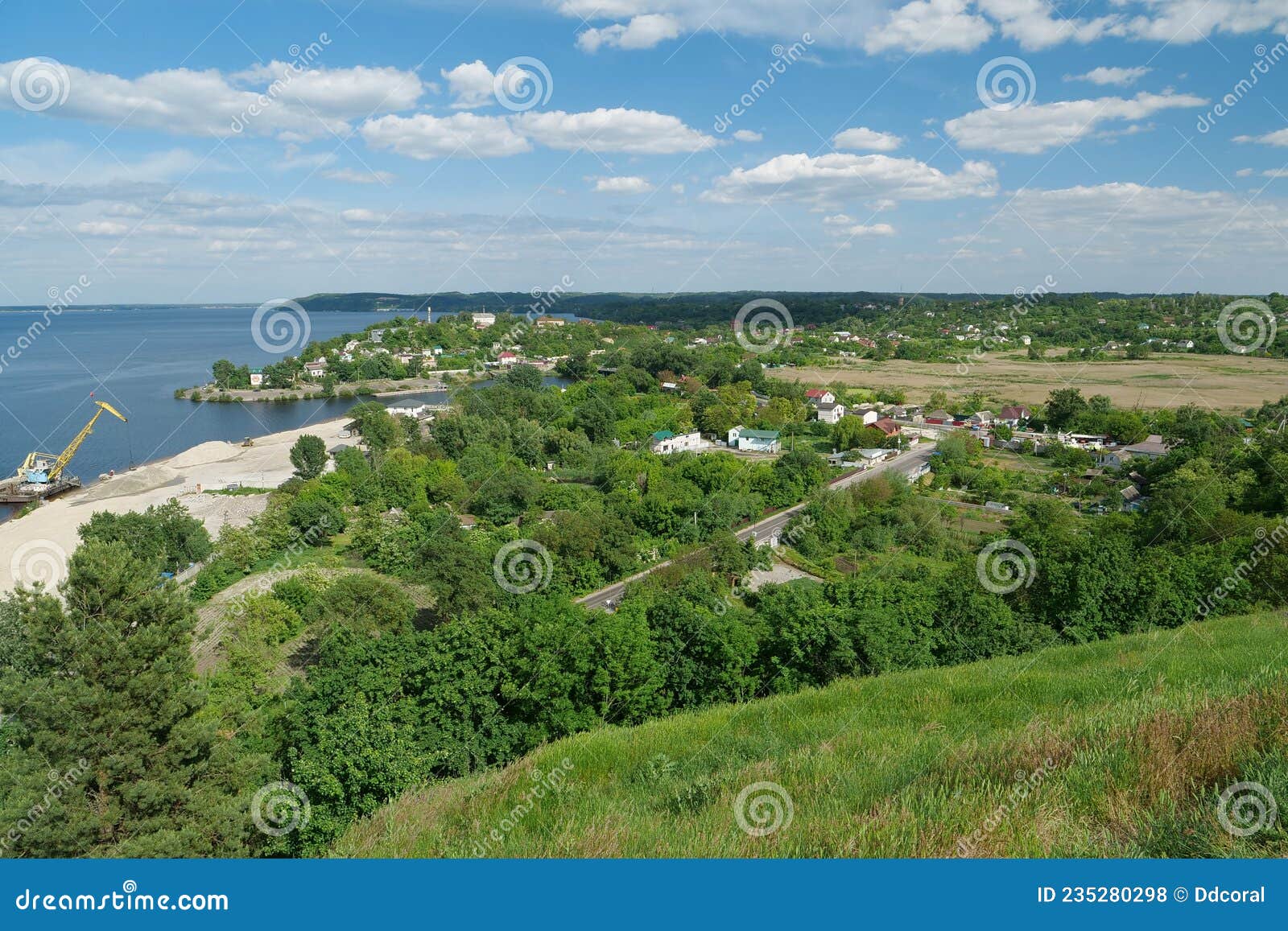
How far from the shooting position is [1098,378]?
1854 inches

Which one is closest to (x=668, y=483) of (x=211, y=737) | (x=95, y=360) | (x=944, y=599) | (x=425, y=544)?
(x=425, y=544)

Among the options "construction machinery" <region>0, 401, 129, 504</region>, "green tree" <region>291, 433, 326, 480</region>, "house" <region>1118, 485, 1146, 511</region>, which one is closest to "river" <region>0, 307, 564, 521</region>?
"construction machinery" <region>0, 401, 129, 504</region>

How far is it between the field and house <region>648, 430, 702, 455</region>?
15963 mm

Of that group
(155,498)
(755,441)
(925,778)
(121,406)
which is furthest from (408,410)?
(925,778)

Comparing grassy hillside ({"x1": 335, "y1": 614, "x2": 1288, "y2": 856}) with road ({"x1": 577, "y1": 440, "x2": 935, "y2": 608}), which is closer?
grassy hillside ({"x1": 335, "y1": 614, "x2": 1288, "y2": 856})

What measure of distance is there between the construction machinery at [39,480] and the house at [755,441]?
27.3 meters

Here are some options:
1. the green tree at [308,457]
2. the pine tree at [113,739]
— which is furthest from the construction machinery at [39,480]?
the pine tree at [113,739]

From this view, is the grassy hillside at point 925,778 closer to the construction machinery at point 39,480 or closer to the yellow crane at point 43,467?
the construction machinery at point 39,480

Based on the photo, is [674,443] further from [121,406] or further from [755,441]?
[121,406]

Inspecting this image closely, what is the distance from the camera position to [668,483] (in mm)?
23297

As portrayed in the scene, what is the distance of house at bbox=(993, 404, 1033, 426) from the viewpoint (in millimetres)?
34500

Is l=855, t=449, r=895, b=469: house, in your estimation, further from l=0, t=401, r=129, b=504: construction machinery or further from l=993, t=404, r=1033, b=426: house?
l=0, t=401, r=129, b=504: construction machinery

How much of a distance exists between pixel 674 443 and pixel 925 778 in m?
29.8

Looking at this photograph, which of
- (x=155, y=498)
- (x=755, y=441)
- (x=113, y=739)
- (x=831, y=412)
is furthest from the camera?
(x=831, y=412)
